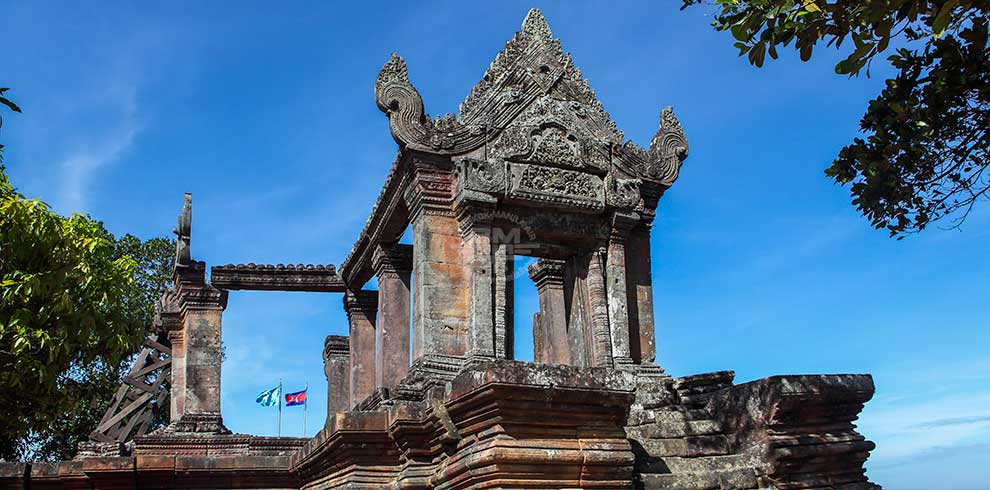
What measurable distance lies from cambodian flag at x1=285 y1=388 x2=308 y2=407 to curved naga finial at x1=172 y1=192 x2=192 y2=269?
31.8 feet

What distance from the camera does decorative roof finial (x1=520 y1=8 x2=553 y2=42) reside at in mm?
11219

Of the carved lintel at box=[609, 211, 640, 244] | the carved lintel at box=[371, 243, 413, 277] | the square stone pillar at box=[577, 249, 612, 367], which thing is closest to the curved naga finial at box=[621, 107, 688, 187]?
the carved lintel at box=[609, 211, 640, 244]

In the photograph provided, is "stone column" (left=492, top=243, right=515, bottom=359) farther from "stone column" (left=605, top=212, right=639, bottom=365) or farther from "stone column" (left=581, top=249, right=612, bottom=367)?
"stone column" (left=605, top=212, right=639, bottom=365)

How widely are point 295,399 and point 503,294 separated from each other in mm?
17680

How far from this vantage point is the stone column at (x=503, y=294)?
985 cm

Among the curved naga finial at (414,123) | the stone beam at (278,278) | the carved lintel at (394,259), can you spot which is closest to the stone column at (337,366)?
the stone beam at (278,278)

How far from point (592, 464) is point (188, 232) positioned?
14.0 m

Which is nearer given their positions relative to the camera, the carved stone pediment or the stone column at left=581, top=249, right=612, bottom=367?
the stone column at left=581, top=249, right=612, bottom=367

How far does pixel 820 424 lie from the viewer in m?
6.91

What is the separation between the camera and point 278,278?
16109 millimetres

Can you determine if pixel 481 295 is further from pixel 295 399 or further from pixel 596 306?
pixel 295 399

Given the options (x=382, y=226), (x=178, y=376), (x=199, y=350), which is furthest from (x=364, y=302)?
(x=178, y=376)

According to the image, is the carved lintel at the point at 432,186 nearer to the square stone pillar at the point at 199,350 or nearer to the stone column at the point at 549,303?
the stone column at the point at 549,303

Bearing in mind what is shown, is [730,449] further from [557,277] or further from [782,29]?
[557,277]
